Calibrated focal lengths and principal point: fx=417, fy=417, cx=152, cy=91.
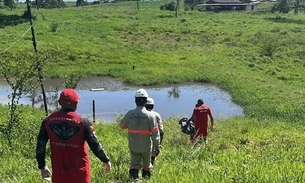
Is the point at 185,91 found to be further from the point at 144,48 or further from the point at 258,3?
the point at 258,3

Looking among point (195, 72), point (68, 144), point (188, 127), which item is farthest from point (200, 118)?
point (195, 72)

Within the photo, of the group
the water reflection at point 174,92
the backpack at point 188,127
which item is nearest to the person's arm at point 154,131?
the backpack at point 188,127

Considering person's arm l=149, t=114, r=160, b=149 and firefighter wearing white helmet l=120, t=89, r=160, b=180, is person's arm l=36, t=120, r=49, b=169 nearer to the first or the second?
firefighter wearing white helmet l=120, t=89, r=160, b=180

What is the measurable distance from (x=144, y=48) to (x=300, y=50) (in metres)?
12.5

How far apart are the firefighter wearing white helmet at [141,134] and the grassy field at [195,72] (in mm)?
214

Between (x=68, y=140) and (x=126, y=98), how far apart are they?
57.5ft

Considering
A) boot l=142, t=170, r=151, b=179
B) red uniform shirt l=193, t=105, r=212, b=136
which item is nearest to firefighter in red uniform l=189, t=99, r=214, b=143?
red uniform shirt l=193, t=105, r=212, b=136

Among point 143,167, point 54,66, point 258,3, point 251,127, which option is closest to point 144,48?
point 54,66

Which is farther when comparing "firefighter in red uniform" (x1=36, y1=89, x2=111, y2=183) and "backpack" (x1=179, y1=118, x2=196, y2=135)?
"backpack" (x1=179, y1=118, x2=196, y2=135)

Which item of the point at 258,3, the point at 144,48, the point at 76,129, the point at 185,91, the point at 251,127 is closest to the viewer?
the point at 76,129

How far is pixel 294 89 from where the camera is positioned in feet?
73.4

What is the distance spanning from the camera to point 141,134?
20.5ft

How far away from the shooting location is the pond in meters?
19.4

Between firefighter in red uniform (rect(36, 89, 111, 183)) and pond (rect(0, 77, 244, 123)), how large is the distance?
1286 centimetres
